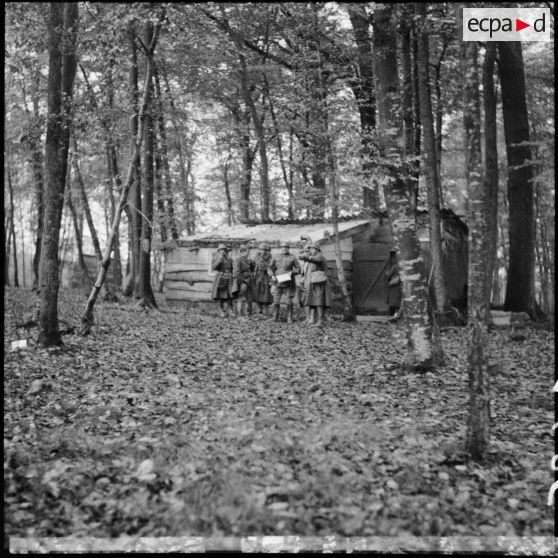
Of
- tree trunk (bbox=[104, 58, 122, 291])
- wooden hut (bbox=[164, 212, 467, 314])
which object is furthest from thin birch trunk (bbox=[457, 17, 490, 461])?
wooden hut (bbox=[164, 212, 467, 314])

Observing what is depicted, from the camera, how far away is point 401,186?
8578mm

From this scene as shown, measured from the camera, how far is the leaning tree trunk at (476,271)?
17.2 ft

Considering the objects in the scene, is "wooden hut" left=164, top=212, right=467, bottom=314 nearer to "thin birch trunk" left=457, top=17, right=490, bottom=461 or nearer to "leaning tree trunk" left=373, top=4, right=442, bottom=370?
"leaning tree trunk" left=373, top=4, right=442, bottom=370

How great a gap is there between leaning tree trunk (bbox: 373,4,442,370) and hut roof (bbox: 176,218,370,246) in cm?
858

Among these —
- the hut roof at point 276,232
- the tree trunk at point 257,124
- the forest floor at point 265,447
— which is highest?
the tree trunk at point 257,124

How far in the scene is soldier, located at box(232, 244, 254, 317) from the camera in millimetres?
16391

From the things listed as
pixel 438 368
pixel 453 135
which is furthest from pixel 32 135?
pixel 453 135

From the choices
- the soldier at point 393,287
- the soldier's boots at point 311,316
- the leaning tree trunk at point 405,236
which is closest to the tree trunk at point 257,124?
the soldier at point 393,287

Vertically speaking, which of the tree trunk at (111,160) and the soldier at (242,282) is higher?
the tree trunk at (111,160)

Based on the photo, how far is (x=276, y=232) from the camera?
20.2 meters

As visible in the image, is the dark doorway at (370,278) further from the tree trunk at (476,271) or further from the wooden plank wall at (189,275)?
the tree trunk at (476,271)

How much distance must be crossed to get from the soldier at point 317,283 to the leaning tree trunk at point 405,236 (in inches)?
211

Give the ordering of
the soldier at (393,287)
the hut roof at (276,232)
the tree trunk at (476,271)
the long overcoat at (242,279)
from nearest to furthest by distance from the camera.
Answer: the tree trunk at (476,271), the long overcoat at (242,279), the soldier at (393,287), the hut roof at (276,232)

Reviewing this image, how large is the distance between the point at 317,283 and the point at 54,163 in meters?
6.98
